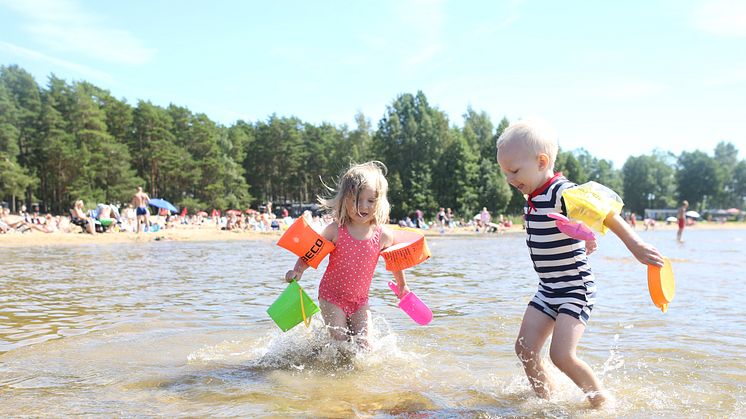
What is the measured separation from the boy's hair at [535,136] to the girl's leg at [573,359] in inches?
34.7

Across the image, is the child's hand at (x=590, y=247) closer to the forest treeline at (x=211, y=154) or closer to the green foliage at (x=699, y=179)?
the forest treeline at (x=211, y=154)

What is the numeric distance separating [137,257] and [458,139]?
47.3 metres

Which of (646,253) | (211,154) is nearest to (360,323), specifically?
(646,253)

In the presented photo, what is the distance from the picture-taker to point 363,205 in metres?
4.20

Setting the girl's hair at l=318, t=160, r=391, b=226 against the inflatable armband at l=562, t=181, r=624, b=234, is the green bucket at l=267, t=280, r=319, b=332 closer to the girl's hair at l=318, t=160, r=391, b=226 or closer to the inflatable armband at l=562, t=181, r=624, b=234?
the girl's hair at l=318, t=160, r=391, b=226

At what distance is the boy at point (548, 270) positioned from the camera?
3.08 meters

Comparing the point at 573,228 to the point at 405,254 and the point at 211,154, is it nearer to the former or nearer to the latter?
the point at 405,254

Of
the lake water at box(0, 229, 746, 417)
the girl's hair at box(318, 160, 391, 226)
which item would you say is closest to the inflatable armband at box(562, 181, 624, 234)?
the lake water at box(0, 229, 746, 417)

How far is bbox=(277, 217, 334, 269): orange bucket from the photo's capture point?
13.7 ft

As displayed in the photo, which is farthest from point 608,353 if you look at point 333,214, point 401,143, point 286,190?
point 286,190

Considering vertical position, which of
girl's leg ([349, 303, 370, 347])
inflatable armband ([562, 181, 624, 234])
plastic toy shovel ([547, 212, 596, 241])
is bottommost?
girl's leg ([349, 303, 370, 347])

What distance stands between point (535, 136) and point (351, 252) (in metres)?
1.66

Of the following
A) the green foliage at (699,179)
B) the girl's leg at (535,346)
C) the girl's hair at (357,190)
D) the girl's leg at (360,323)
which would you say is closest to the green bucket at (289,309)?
the girl's leg at (360,323)

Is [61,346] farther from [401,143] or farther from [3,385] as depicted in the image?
[401,143]
